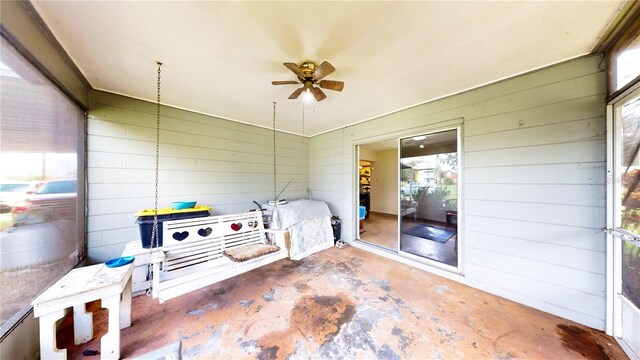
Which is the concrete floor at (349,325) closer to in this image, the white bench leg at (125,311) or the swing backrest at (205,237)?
the white bench leg at (125,311)

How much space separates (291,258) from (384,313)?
183 cm

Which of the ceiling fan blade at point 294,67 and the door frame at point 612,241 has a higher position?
the ceiling fan blade at point 294,67

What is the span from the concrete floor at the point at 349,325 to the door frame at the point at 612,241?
0.57 feet

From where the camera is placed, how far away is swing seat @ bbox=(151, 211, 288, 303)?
200 centimetres

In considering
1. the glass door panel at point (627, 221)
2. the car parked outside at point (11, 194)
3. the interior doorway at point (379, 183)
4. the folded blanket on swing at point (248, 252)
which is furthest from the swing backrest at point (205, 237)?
the interior doorway at point (379, 183)

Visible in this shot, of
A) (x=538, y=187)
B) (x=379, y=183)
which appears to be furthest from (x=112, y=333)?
(x=379, y=183)

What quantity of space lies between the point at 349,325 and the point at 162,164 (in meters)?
3.49

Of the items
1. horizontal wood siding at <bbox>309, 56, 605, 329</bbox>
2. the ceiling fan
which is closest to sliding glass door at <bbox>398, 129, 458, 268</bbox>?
horizontal wood siding at <bbox>309, 56, 605, 329</bbox>

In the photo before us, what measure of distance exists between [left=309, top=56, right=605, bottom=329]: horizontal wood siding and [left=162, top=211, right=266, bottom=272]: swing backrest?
3.24m

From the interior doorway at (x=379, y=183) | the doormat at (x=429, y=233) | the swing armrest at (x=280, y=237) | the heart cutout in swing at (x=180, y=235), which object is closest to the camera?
→ the heart cutout in swing at (x=180, y=235)

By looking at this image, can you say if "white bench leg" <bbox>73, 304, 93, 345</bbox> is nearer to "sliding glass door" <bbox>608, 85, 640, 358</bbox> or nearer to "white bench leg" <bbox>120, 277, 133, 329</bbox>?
"white bench leg" <bbox>120, 277, 133, 329</bbox>

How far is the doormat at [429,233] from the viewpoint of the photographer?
370 cm

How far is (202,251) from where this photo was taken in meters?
2.63

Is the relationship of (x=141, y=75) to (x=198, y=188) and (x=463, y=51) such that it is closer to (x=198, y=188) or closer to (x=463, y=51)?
(x=198, y=188)
